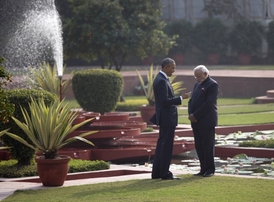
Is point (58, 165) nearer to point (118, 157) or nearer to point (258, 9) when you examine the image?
point (118, 157)

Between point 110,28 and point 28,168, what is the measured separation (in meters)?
13.2

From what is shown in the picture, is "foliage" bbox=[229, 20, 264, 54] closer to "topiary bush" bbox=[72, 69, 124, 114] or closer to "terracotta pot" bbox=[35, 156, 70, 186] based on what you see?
"topiary bush" bbox=[72, 69, 124, 114]

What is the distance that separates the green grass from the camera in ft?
26.5

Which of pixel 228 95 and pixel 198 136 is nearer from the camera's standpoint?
pixel 198 136

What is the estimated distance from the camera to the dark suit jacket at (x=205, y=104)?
9688 mm

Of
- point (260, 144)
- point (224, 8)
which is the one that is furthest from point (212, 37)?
point (260, 144)

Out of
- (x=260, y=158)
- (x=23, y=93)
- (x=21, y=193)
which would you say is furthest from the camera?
(x=260, y=158)

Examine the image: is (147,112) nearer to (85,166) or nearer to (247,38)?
(85,166)

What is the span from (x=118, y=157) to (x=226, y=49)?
77.9ft

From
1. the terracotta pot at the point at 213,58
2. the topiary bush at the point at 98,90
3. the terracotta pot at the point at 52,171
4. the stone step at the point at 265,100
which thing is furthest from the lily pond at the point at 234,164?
the terracotta pot at the point at 213,58

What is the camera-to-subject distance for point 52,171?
30.5 ft

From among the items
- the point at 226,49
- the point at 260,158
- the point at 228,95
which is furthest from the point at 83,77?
the point at 226,49

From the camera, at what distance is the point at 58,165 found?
9.37m

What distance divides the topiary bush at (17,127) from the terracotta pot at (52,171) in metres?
1.43
